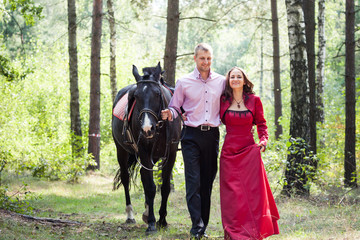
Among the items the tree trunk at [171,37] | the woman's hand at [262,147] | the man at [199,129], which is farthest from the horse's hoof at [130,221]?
the tree trunk at [171,37]

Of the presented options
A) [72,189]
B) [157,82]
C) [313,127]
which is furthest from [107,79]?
[157,82]

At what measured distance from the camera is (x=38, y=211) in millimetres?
8938

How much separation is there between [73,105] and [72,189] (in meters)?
3.84

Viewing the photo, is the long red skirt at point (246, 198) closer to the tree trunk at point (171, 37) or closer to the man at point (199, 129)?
the man at point (199, 129)

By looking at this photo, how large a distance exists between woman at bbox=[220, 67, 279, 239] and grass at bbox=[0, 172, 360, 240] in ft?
1.64

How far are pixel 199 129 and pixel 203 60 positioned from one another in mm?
882

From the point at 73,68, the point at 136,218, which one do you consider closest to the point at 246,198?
the point at 136,218

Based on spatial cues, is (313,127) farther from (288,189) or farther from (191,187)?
(191,187)

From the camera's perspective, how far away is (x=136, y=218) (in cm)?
855

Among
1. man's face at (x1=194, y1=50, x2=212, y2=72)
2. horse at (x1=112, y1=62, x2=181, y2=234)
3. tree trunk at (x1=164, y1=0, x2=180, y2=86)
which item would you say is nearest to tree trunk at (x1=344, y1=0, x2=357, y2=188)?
tree trunk at (x1=164, y1=0, x2=180, y2=86)

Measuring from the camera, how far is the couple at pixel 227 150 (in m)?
5.45

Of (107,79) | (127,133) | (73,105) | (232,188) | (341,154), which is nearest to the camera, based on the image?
(232,188)

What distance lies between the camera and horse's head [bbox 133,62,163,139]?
236 inches

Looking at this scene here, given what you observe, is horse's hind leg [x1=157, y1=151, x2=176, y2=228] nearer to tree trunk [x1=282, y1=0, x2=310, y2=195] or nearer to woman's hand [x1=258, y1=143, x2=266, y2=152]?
woman's hand [x1=258, y1=143, x2=266, y2=152]
